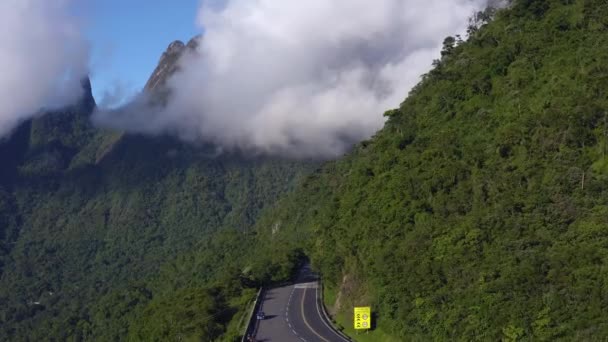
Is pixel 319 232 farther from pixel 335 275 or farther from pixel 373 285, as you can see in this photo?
pixel 373 285

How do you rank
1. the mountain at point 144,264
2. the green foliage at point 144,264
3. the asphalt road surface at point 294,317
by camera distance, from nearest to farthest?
the asphalt road surface at point 294,317
the mountain at point 144,264
the green foliage at point 144,264

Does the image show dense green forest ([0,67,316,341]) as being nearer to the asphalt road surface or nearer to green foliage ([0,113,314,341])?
green foliage ([0,113,314,341])

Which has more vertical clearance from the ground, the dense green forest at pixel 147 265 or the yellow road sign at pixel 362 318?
the dense green forest at pixel 147 265

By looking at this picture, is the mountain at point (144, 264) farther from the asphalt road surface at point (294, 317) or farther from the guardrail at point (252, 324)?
the asphalt road surface at point (294, 317)

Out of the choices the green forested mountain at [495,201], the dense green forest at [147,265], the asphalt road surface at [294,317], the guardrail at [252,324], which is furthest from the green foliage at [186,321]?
the green forested mountain at [495,201]

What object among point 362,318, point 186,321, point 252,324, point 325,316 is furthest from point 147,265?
point 362,318

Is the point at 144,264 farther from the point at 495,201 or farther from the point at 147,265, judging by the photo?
the point at 495,201
